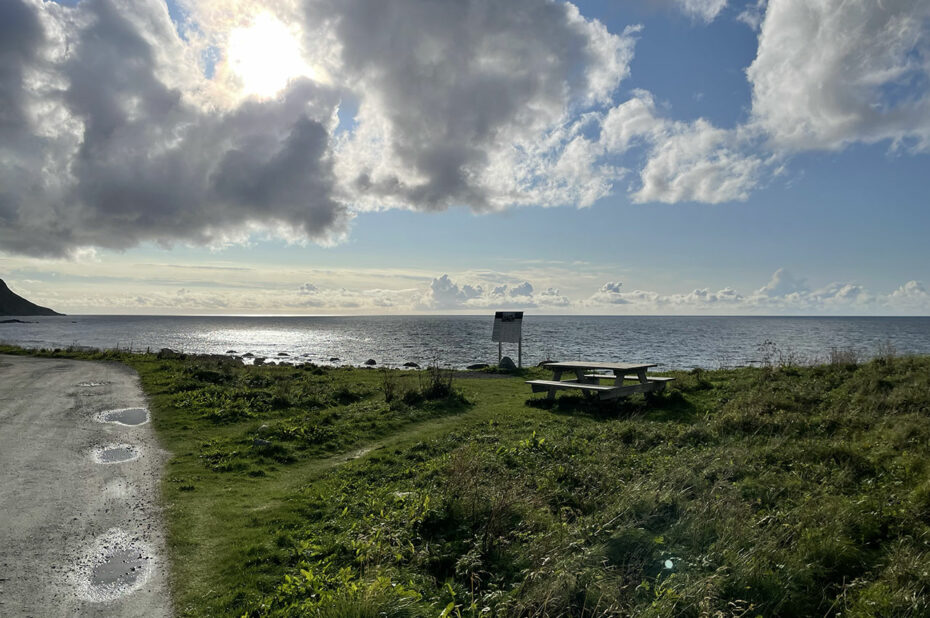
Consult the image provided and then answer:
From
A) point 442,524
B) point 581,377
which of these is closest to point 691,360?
point 581,377

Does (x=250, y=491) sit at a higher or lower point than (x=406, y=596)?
lower

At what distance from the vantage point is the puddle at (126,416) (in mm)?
13672

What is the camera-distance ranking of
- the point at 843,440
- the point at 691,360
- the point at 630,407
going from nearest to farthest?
1. the point at 843,440
2. the point at 630,407
3. the point at 691,360

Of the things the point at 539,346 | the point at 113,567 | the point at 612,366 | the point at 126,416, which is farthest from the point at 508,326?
the point at 539,346

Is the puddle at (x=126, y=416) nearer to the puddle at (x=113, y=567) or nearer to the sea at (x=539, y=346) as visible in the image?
the puddle at (x=113, y=567)

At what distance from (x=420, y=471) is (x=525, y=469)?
6.07ft

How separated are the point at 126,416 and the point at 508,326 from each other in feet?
61.5

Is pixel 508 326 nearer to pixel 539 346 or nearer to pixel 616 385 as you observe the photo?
pixel 616 385

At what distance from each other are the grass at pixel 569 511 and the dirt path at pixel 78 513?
0.43 metres

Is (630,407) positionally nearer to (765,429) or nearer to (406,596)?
(765,429)

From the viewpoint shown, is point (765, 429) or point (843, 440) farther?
point (765, 429)

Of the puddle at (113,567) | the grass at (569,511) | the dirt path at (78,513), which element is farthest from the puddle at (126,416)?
the puddle at (113,567)

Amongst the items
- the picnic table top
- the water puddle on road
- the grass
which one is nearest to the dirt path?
the water puddle on road

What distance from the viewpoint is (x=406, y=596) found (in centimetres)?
448
